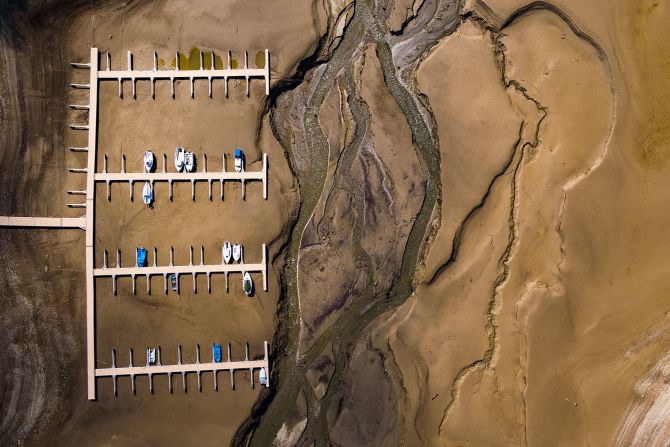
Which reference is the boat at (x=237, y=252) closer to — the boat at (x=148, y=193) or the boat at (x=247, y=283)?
the boat at (x=247, y=283)

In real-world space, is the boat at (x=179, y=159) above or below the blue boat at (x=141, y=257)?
above

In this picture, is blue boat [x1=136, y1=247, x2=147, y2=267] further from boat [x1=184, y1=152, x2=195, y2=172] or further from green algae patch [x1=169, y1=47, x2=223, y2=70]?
green algae patch [x1=169, y1=47, x2=223, y2=70]

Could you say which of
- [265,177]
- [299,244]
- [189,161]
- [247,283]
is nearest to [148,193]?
[189,161]

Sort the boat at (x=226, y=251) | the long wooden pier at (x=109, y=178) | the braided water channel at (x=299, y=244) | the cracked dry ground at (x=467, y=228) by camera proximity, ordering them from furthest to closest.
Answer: the braided water channel at (x=299, y=244), the boat at (x=226, y=251), the long wooden pier at (x=109, y=178), the cracked dry ground at (x=467, y=228)

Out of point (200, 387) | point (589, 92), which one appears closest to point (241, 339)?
point (200, 387)

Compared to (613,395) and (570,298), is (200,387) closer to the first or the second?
(570,298)

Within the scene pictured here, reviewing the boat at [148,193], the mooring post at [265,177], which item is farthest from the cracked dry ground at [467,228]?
the boat at [148,193]
